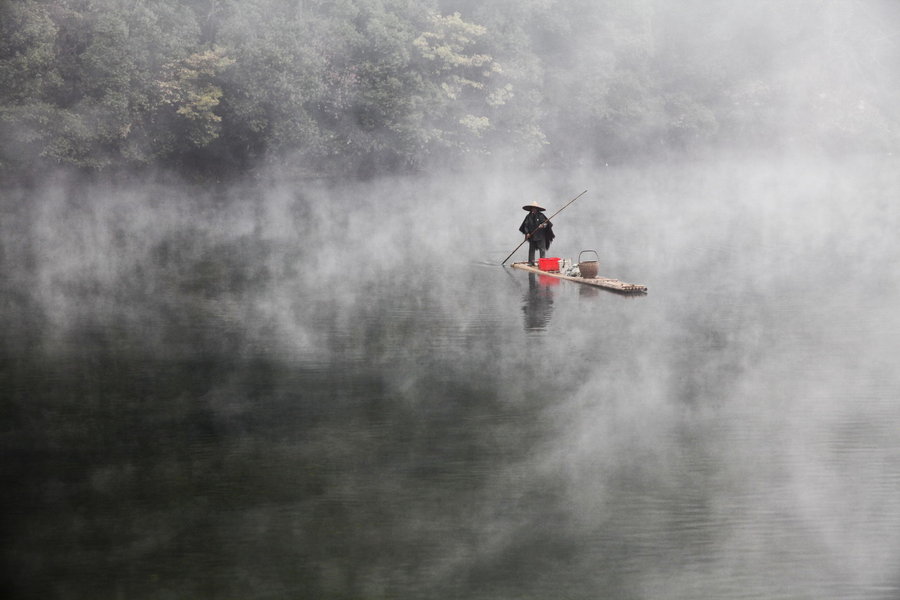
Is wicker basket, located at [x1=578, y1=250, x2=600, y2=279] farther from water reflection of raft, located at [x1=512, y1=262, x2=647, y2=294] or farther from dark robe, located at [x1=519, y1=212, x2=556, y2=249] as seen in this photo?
dark robe, located at [x1=519, y1=212, x2=556, y2=249]

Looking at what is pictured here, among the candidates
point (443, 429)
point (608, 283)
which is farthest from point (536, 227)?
point (443, 429)

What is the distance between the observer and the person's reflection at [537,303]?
44.9 feet

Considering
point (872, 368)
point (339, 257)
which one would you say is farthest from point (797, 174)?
point (872, 368)

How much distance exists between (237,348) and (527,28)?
105 feet

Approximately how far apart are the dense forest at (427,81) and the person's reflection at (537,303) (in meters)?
16.1

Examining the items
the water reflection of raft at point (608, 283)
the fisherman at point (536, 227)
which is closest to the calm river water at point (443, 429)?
the water reflection of raft at point (608, 283)

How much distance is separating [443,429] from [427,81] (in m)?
28.6

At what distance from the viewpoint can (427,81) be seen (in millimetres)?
36438

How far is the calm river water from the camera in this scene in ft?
21.2

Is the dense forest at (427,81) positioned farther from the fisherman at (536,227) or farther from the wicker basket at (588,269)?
the wicker basket at (588,269)

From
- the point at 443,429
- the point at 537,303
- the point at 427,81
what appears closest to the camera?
the point at 443,429

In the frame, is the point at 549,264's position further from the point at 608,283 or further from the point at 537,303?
the point at 537,303

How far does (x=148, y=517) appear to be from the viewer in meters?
7.11

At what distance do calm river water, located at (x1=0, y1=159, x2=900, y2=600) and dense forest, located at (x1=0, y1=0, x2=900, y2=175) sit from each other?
36.5ft
